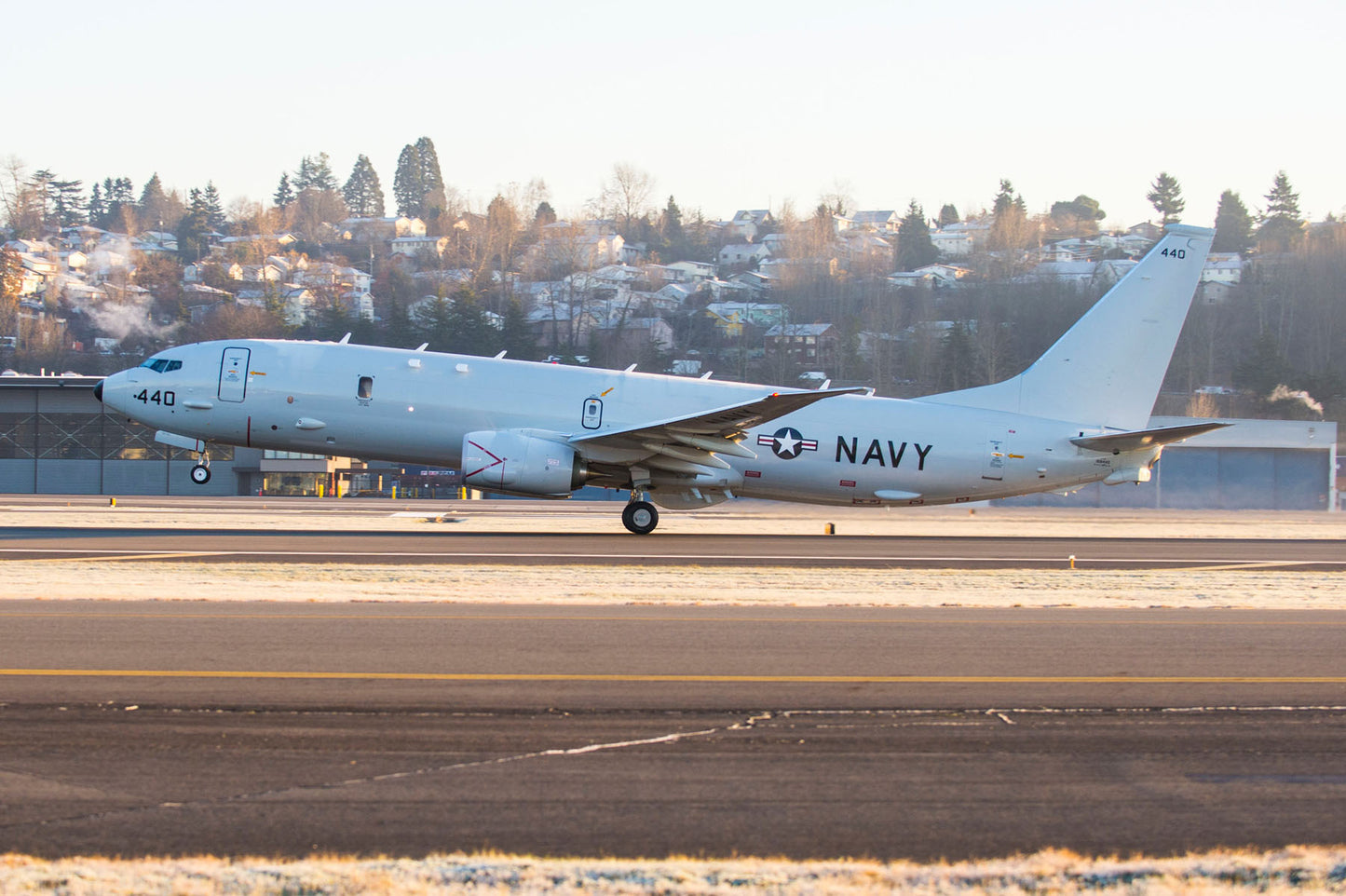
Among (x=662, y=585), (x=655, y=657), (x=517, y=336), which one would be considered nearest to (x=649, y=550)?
(x=662, y=585)

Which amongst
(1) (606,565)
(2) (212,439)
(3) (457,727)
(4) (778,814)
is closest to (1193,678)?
(4) (778,814)

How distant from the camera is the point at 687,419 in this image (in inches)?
1056

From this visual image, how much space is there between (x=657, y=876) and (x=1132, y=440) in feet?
85.1

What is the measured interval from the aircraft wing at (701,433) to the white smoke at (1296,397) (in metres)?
66.3

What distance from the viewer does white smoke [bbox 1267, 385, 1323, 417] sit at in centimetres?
8188

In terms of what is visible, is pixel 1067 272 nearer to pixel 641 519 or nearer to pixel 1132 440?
pixel 1132 440

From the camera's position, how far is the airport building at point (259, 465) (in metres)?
56.1

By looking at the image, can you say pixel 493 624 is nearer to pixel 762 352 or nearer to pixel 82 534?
pixel 82 534

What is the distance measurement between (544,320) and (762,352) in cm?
2496

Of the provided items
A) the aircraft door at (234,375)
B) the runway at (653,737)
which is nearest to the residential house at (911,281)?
the aircraft door at (234,375)

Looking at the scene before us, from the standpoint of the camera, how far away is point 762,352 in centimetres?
12294

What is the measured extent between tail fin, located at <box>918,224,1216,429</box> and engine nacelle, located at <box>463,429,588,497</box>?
37.3ft

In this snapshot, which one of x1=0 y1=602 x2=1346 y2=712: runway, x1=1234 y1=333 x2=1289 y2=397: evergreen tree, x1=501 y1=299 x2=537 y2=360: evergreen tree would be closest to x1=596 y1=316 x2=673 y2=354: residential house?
x1=501 y1=299 x2=537 y2=360: evergreen tree

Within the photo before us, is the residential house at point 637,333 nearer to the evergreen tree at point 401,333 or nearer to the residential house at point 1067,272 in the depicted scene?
the evergreen tree at point 401,333
